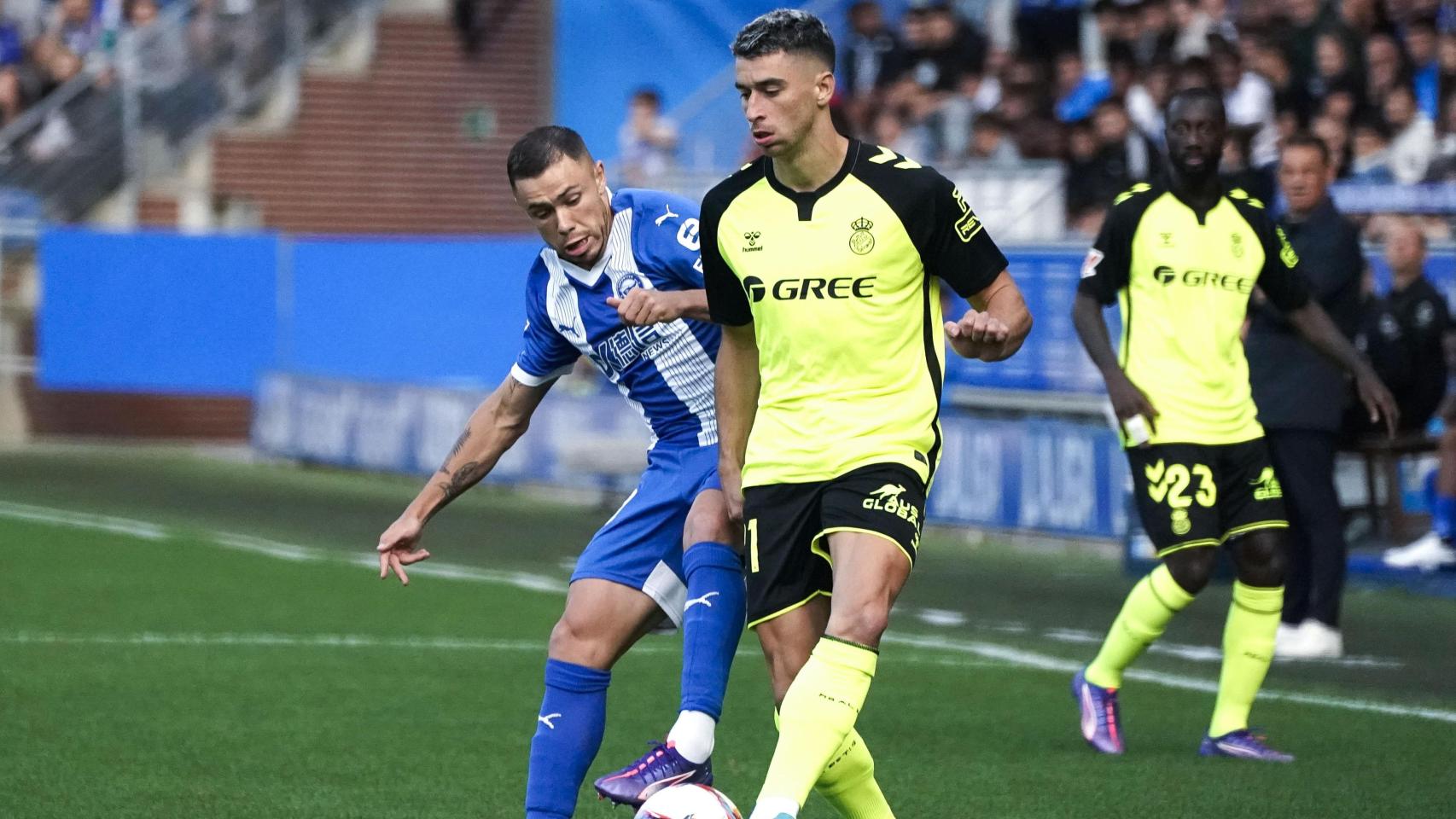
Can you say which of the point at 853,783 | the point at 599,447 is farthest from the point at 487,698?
the point at 599,447

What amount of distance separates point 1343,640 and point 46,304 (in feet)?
49.3

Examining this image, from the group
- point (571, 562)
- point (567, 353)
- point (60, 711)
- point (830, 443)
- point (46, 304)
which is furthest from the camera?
point (46, 304)

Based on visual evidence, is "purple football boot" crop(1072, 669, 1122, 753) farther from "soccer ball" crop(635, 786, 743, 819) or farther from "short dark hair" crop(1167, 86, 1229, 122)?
"soccer ball" crop(635, 786, 743, 819)

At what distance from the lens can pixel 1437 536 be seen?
39.7 ft

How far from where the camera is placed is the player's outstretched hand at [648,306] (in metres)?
5.46

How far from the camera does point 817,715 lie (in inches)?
197

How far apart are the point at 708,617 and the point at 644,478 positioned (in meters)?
0.53

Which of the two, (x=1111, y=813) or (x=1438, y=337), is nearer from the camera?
(x=1111, y=813)

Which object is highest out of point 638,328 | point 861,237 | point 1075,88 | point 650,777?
point 1075,88

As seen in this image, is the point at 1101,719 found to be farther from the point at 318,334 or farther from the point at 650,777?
the point at 318,334

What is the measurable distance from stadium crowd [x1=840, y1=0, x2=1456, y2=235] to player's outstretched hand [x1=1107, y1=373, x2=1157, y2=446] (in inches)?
165

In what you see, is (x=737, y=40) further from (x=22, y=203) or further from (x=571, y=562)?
(x=22, y=203)

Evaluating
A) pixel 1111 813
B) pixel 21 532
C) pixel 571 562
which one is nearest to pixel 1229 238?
pixel 1111 813

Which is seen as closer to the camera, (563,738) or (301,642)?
(563,738)
